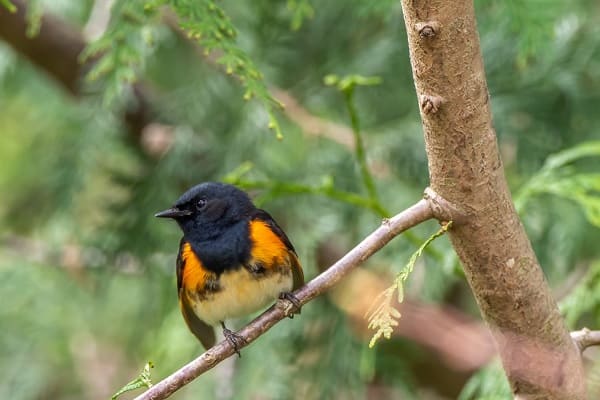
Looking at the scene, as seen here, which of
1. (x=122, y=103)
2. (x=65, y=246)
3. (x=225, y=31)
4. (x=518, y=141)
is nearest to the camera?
(x=225, y=31)

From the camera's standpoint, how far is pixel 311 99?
4.45 metres

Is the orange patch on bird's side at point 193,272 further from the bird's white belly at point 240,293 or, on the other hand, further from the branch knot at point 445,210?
the branch knot at point 445,210

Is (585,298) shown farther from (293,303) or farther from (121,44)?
(121,44)

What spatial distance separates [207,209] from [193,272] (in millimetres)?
284

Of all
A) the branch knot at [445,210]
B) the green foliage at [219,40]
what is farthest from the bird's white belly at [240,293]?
the branch knot at [445,210]

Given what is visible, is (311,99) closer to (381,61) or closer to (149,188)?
(381,61)

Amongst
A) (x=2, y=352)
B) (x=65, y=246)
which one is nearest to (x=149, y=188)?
(x=65, y=246)

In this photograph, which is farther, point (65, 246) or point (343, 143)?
point (65, 246)

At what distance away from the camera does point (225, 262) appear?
2842 mm

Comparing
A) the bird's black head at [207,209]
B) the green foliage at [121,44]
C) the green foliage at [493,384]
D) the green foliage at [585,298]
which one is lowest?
the green foliage at [493,384]

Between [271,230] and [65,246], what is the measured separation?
2105 millimetres

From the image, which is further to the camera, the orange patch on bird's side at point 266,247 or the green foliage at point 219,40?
the orange patch on bird's side at point 266,247

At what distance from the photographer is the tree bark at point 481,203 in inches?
72.4

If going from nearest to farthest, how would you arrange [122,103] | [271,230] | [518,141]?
[271,230], [518,141], [122,103]
